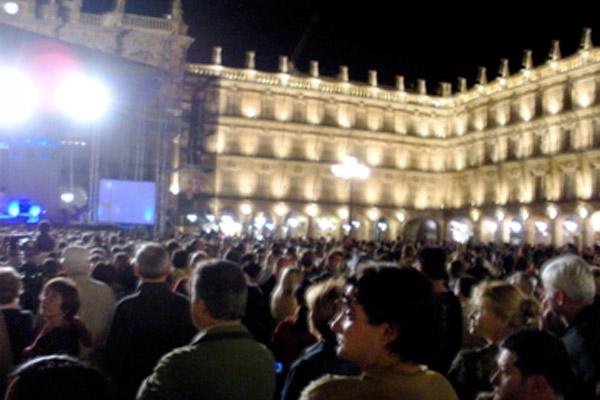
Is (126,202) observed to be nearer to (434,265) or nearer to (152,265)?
(434,265)

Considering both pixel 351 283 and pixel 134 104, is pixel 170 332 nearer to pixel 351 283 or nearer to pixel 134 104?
pixel 351 283

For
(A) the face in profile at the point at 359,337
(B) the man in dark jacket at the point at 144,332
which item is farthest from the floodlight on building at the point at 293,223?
(A) the face in profile at the point at 359,337

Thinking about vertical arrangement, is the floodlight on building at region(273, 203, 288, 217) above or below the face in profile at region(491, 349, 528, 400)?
above

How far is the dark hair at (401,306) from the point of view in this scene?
98.8 inches

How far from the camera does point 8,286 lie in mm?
5414

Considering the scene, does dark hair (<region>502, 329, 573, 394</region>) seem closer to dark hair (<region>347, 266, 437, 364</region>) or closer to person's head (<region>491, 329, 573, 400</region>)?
person's head (<region>491, 329, 573, 400</region>)

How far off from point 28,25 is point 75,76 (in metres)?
15.9

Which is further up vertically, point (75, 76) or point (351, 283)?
point (75, 76)

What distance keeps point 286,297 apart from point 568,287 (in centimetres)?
269

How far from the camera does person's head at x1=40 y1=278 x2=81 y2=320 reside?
16.8ft

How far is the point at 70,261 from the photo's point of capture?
684cm

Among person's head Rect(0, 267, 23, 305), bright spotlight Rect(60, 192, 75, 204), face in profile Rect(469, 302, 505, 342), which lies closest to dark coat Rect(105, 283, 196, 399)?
person's head Rect(0, 267, 23, 305)

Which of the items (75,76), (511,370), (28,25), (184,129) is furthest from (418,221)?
(511,370)

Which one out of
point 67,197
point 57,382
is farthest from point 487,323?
point 67,197
